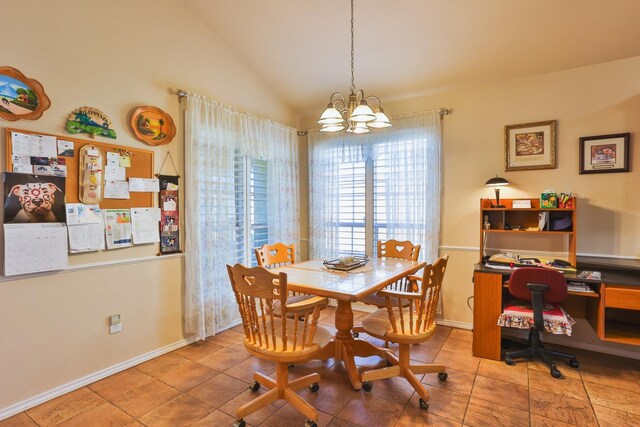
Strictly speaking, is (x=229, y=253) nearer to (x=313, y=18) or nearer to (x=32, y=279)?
(x=32, y=279)

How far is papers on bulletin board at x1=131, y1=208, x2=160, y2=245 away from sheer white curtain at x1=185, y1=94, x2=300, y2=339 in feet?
0.94

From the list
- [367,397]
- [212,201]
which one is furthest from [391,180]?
[367,397]

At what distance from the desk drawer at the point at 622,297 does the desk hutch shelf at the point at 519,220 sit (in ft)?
1.33

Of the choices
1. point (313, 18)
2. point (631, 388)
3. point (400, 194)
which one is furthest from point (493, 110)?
point (631, 388)

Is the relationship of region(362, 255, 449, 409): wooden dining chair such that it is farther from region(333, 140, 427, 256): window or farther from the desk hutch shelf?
region(333, 140, 427, 256): window

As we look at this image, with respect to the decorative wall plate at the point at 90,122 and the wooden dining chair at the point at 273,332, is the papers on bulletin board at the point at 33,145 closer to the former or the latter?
the decorative wall plate at the point at 90,122

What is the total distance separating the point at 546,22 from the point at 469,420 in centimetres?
302

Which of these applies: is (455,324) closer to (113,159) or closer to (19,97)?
(113,159)

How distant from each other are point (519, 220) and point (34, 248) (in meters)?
3.98

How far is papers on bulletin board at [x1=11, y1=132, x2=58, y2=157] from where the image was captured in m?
2.11

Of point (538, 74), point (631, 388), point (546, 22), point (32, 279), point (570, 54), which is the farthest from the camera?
point (538, 74)

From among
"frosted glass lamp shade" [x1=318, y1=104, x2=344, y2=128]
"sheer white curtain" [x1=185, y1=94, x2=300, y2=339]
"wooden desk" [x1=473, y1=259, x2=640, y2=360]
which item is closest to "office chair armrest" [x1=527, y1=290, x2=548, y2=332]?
"wooden desk" [x1=473, y1=259, x2=640, y2=360]

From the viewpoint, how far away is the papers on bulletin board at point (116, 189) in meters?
2.57

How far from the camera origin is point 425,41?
3047 millimetres
